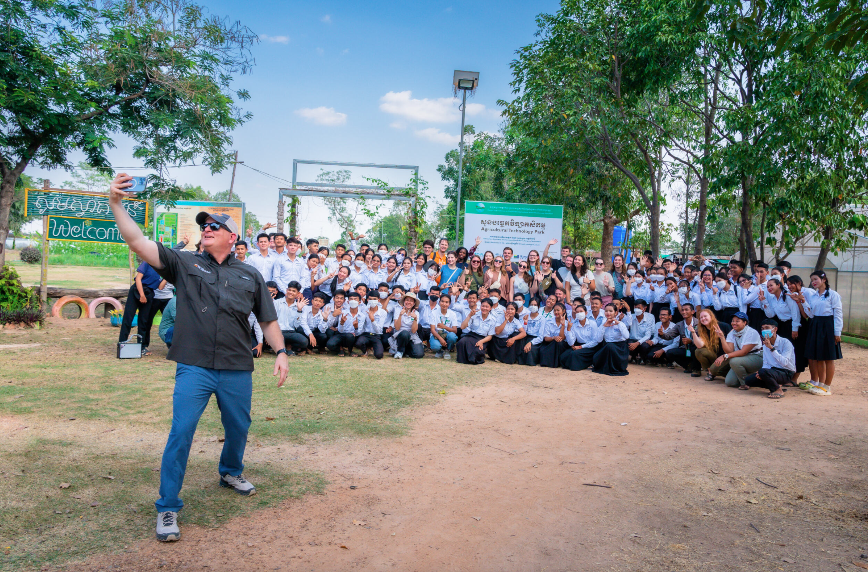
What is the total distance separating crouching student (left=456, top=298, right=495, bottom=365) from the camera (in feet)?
33.1

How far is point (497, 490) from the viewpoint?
443 cm

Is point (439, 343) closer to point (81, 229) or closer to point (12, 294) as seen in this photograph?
point (81, 229)

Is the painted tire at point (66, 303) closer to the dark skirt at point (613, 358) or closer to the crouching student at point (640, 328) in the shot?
the dark skirt at point (613, 358)

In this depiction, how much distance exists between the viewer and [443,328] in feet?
34.9

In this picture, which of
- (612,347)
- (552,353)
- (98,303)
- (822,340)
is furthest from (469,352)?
(98,303)

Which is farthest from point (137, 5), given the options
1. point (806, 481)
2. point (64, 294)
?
point (806, 481)

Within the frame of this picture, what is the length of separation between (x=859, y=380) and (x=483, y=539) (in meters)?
8.77

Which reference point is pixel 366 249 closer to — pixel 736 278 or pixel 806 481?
pixel 736 278

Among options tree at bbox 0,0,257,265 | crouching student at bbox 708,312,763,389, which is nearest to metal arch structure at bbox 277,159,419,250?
tree at bbox 0,0,257,265

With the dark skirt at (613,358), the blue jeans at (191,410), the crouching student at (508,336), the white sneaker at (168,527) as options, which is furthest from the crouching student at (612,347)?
the white sneaker at (168,527)

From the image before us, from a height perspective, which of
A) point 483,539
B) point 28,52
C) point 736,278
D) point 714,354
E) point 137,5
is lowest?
point 483,539

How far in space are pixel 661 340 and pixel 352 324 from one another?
5.28 metres

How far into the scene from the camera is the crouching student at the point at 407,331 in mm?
10273

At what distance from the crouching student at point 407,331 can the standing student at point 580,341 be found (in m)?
2.47
